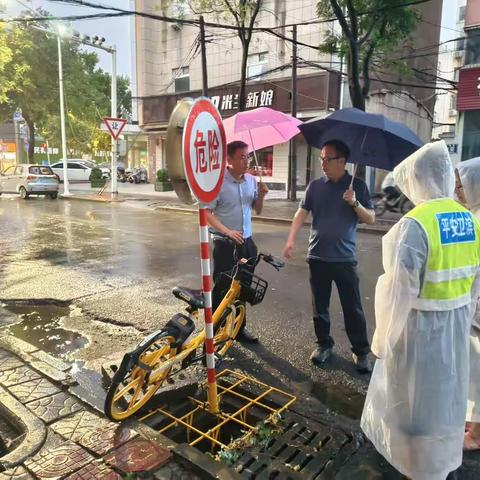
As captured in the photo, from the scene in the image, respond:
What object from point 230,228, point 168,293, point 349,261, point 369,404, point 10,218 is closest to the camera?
point 369,404

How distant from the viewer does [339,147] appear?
3.54 m

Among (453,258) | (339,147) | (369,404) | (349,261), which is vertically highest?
(339,147)

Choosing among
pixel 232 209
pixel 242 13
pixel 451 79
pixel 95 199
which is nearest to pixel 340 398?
pixel 232 209

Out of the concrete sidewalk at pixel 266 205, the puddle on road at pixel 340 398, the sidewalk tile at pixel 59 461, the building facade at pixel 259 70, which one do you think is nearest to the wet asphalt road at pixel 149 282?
the puddle on road at pixel 340 398

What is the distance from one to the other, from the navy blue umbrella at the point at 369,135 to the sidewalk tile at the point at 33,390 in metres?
3.01

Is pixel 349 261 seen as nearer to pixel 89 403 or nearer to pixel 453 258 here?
pixel 453 258

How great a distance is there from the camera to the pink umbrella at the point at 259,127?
14.4ft

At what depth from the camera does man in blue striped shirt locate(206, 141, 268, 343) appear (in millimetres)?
3992

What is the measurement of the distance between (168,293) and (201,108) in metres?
3.70

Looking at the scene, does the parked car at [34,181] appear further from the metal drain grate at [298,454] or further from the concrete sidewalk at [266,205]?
the metal drain grate at [298,454]

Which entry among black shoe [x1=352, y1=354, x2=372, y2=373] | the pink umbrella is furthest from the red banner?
black shoe [x1=352, y1=354, x2=372, y2=373]

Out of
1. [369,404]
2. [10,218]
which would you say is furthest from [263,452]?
[10,218]

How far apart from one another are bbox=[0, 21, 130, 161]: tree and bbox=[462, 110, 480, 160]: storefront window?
65.5 feet

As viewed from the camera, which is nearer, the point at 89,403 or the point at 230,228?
the point at 89,403
